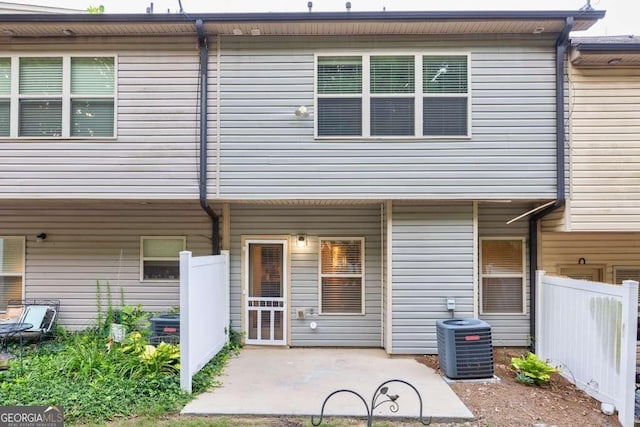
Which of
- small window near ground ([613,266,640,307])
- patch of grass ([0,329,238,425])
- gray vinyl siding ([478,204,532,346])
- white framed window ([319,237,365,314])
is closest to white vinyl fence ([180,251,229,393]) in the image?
patch of grass ([0,329,238,425])

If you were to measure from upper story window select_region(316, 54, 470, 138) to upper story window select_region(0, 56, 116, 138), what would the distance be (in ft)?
10.9

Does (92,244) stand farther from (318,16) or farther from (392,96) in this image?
(392,96)

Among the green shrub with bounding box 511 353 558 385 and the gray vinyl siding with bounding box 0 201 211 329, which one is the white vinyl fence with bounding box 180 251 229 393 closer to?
the gray vinyl siding with bounding box 0 201 211 329

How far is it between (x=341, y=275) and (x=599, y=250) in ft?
15.2

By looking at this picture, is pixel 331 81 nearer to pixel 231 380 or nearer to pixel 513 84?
pixel 513 84

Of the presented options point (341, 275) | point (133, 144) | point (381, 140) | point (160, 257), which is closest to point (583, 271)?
point (341, 275)

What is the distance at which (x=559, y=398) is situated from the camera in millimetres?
4996

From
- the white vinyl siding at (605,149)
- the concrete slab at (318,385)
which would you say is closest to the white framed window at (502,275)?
the white vinyl siding at (605,149)

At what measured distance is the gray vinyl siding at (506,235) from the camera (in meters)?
7.07

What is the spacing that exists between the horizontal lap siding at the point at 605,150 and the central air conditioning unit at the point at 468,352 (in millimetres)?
2251

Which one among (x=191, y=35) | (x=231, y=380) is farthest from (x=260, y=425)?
(x=191, y=35)

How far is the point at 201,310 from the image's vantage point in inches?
218

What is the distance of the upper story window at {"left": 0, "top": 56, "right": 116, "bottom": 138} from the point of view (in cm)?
630

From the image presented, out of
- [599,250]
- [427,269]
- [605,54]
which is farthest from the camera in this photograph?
[599,250]
